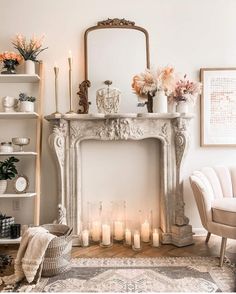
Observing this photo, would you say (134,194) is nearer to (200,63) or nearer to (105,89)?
(105,89)

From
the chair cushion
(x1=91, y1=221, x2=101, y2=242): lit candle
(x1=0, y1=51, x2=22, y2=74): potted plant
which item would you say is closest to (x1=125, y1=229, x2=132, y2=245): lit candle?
(x1=91, y1=221, x2=101, y2=242): lit candle

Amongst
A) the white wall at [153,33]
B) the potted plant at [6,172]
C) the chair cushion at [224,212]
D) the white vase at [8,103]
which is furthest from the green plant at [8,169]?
the chair cushion at [224,212]

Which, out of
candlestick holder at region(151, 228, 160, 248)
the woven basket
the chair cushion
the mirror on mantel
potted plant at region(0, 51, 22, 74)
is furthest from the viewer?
the mirror on mantel

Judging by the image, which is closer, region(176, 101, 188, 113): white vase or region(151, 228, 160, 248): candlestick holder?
region(151, 228, 160, 248): candlestick holder

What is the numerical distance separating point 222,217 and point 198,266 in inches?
16.9

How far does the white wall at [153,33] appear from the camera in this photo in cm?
306

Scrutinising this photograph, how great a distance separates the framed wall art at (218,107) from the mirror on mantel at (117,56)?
2.24 ft

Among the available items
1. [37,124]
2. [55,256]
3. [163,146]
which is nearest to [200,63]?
[163,146]

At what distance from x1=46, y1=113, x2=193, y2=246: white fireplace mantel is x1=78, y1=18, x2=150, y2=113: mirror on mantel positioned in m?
0.30

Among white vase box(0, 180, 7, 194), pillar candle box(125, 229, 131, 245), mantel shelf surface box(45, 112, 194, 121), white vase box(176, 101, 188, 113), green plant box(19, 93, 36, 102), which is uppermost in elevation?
green plant box(19, 93, 36, 102)

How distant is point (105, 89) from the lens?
285 centimetres

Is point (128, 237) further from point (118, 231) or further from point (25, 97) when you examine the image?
point (25, 97)

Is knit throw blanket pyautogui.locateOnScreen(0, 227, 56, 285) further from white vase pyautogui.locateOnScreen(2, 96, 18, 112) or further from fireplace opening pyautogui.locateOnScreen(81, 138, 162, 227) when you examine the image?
white vase pyautogui.locateOnScreen(2, 96, 18, 112)

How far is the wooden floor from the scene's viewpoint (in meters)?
2.51
